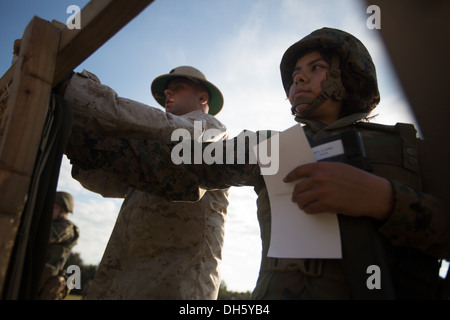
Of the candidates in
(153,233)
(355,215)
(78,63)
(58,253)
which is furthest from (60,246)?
(355,215)

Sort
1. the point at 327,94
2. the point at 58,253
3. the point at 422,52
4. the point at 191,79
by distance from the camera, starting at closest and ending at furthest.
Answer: the point at 422,52 < the point at 327,94 < the point at 191,79 < the point at 58,253

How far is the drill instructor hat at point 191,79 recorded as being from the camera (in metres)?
3.20

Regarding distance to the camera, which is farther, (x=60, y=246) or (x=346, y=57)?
(x=60, y=246)

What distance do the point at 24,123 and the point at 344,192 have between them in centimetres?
120

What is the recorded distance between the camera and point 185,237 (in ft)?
7.39

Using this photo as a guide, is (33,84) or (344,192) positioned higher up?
(33,84)

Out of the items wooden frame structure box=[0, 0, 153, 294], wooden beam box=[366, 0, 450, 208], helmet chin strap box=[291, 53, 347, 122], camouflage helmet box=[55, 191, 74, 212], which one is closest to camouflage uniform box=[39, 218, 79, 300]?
camouflage helmet box=[55, 191, 74, 212]

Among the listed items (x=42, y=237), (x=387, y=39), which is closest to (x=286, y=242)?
(x=387, y=39)

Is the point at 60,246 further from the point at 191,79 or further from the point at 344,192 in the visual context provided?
the point at 344,192

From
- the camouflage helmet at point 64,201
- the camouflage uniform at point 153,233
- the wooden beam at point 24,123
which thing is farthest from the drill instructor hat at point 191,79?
the camouflage helmet at point 64,201

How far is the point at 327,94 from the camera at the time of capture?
6.57 feet

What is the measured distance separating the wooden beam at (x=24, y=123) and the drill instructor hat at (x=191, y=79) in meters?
1.86

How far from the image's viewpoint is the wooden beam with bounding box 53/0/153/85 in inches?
51.4
